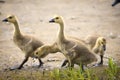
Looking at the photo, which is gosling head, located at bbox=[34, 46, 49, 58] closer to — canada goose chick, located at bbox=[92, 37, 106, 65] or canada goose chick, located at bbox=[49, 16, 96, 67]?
canada goose chick, located at bbox=[49, 16, 96, 67]

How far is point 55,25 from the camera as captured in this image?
404 inches

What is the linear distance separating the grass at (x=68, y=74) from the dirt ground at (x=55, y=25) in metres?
0.56

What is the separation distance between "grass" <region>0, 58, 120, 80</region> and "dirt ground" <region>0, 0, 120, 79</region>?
564 millimetres

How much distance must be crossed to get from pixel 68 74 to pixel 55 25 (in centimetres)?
452

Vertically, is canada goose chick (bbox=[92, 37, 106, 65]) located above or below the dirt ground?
above

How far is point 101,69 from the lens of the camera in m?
6.55

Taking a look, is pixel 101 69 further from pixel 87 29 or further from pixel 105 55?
pixel 87 29

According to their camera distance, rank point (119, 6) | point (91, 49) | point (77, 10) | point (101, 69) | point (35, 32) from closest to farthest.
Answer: point (101, 69)
point (91, 49)
point (35, 32)
point (77, 10)
point (119, 6)

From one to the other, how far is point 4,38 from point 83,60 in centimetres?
292

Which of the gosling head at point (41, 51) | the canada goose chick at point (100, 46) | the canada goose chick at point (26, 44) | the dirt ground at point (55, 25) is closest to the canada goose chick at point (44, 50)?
the gosling head at point (41, 51)

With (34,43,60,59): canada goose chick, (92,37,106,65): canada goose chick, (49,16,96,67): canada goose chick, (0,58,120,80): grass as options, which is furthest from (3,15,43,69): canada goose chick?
(92,37,106,65): canada goose chick

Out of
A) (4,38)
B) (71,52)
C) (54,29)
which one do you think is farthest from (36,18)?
(71,52)

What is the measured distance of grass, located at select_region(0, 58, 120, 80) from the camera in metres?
5.58

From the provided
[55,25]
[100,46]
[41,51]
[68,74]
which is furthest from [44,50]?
[55,25]
